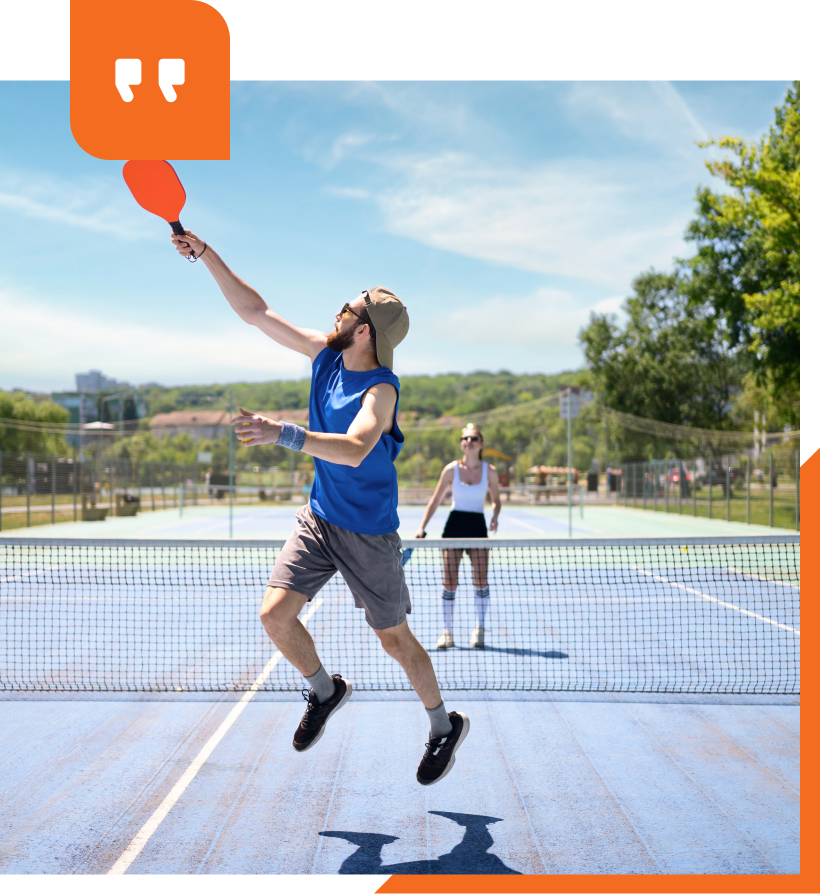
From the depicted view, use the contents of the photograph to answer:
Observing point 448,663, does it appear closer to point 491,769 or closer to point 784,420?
point 491,769

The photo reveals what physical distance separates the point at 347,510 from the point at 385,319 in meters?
0.83

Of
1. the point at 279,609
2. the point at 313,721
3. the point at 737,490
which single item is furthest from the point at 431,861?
the point at 737,490

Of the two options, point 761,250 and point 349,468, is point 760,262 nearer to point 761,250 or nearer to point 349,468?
point 761,250

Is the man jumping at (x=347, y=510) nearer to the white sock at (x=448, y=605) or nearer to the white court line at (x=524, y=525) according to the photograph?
the white sock at (x=448, y=605)

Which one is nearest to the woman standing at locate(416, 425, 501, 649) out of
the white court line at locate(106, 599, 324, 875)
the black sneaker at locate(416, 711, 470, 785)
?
the white court line at locate(106, 599, 324, 875)

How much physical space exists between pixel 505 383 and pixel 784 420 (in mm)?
93024

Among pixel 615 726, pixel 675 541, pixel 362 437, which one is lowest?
pixel 615 726

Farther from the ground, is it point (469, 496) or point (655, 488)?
point (469, 496)

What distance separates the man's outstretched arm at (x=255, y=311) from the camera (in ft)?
12.4

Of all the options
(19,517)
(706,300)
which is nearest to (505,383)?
(706,300)

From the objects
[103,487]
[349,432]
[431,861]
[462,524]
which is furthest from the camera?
[103,487]

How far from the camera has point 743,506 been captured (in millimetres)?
27172

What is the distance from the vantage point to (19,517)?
2647 cm

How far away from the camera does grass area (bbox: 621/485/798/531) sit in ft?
75.1
